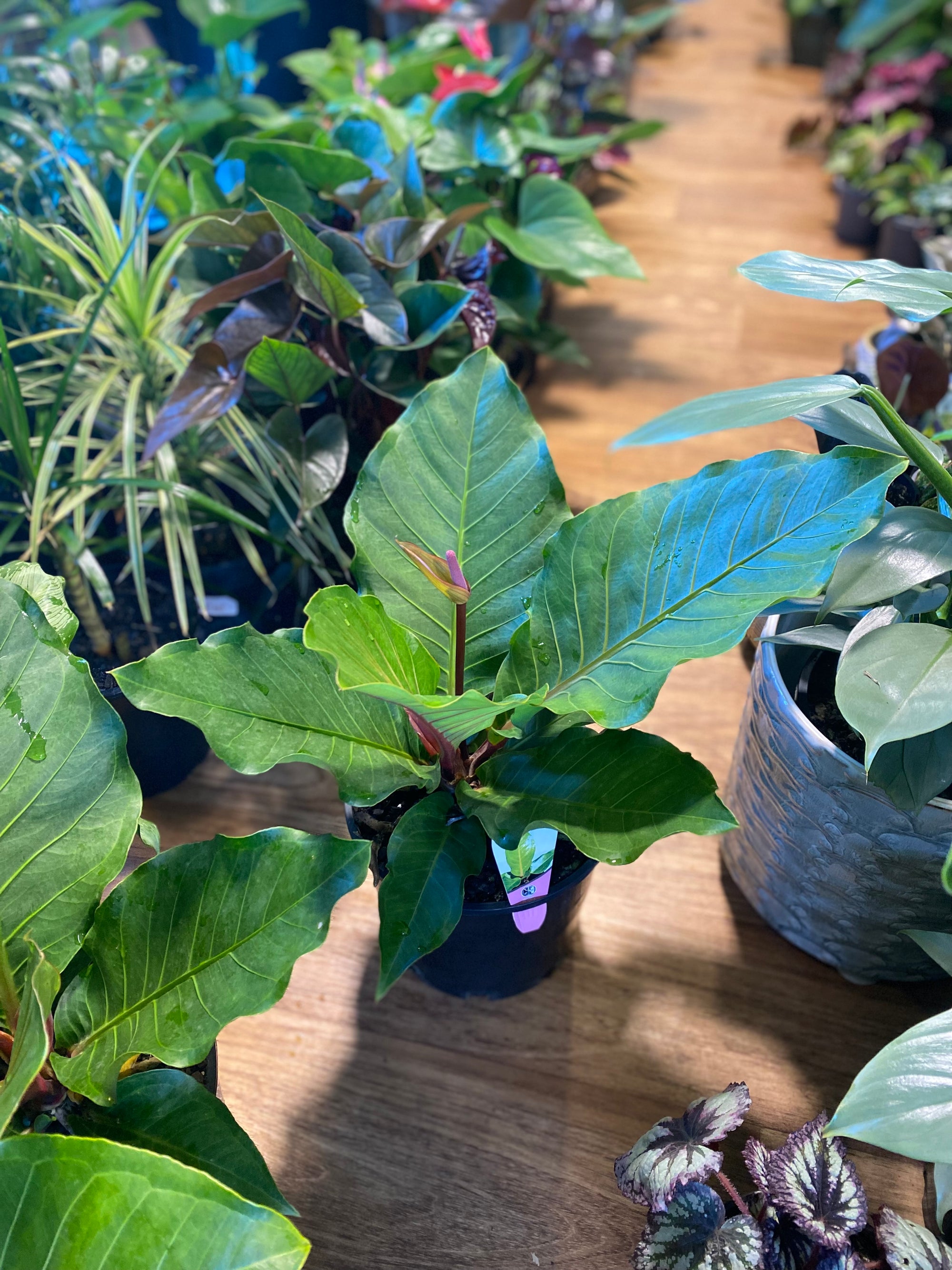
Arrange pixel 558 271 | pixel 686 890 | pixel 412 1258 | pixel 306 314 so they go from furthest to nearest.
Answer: pixel 558 271 → pixel 306 314 → pixel 686 890 → pixel 412 1258

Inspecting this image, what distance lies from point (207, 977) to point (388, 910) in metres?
0.11

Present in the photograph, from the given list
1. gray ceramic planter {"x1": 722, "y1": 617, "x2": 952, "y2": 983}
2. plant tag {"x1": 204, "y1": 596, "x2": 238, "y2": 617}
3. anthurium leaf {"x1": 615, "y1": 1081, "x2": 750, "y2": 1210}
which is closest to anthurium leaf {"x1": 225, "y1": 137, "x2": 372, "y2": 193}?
plant tag {"x1": 204, "y1": 596, "x2": 238, "y2": 617}

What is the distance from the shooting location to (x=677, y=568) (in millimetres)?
541

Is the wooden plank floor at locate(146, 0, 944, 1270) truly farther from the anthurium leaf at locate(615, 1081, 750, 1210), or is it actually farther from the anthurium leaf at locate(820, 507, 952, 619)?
the anthurium leaf at locate(820, 507, 952, 619)

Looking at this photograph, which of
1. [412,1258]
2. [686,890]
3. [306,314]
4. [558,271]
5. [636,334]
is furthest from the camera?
[636,334]

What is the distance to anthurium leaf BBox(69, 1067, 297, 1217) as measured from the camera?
472mm

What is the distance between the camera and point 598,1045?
2.38 feet

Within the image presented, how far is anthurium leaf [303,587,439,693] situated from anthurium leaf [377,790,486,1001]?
93 millimetres

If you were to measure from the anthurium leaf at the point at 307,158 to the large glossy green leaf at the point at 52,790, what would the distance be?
0.63m

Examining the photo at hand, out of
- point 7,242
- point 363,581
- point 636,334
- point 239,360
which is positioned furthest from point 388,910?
point 636,334

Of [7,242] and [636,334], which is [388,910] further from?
[636,334]

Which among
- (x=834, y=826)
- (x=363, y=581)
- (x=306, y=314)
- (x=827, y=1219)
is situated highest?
(x=306, y=314)

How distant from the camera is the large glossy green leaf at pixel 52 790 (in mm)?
514

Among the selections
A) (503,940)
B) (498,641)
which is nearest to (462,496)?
(498,641)
